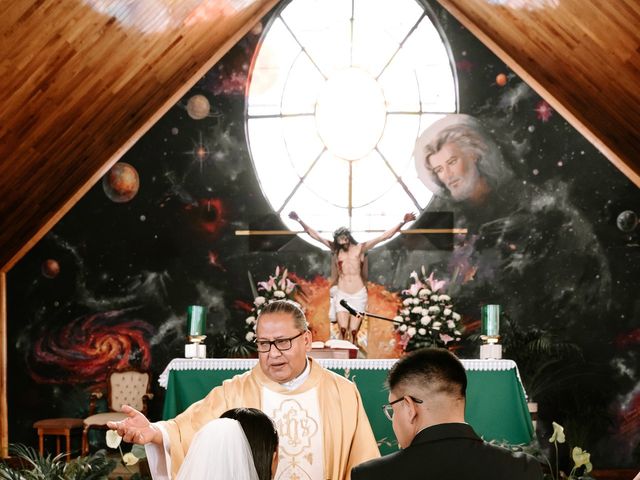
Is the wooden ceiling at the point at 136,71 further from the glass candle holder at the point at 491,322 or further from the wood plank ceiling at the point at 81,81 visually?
the glass candle holder at the point at 491,322

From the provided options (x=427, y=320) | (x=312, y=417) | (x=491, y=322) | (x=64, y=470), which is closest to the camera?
(x=312, y=417)

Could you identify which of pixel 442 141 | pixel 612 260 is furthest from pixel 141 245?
pixel 612 260

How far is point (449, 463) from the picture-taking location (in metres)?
2.26

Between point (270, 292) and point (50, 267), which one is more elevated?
point (50, 267)

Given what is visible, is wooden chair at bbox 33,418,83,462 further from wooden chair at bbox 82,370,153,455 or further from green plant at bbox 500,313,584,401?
green plant at bbox 500,313,584,401

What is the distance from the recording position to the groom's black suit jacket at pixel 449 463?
2252 mm

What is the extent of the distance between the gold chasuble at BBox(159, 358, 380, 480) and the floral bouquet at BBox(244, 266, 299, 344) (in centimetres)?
491

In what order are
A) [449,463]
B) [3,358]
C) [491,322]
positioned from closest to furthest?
[449,463], [491,322], [3,358]

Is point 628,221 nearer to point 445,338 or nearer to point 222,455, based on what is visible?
point 445,338

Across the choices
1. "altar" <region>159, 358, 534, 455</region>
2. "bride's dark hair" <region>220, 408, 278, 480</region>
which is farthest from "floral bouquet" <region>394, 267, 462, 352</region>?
"bride's dark hair" <region>220, 408, 278, 480</region>

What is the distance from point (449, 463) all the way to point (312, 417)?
6.19ft

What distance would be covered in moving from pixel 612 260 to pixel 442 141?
2.01 metres

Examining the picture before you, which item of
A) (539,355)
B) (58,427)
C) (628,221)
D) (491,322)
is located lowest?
(58,427)

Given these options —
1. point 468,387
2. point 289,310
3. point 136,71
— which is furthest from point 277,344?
point 136,71
